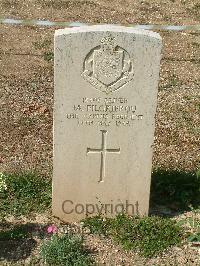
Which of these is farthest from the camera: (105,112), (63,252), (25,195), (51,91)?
(51,91)

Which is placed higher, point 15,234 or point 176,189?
point 176,189

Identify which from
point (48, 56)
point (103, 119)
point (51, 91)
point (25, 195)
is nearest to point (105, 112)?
point (103, 119)

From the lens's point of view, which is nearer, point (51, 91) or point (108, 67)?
point (108, 67)

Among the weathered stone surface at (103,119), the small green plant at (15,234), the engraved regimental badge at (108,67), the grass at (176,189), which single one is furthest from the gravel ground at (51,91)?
the engraved regimental badge at (108,67)

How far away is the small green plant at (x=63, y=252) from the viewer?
4.95 metres

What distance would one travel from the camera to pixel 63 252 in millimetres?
4957

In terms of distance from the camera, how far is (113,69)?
16.3 ft

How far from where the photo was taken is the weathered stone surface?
4.88 metres

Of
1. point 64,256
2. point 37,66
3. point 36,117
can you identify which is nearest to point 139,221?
point 64,256

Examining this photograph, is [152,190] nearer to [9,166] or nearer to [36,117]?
[9,166]

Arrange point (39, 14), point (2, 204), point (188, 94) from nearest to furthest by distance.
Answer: point (2, 204)
point (188, 94)
point (39, 14)

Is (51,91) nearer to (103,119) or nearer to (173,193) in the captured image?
(173,193)

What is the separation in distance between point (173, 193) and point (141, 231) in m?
0.86

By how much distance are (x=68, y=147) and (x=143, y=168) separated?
756mm
